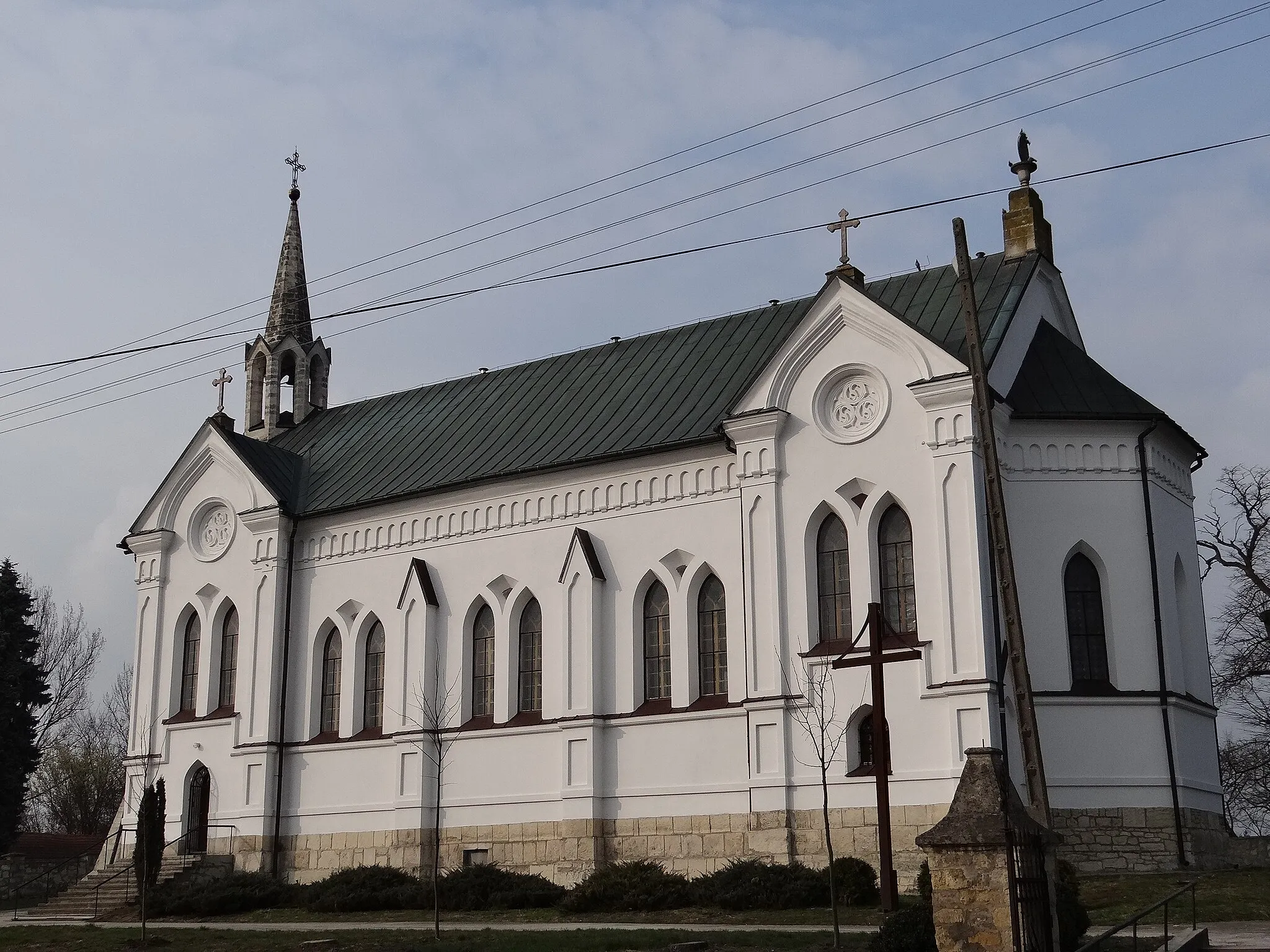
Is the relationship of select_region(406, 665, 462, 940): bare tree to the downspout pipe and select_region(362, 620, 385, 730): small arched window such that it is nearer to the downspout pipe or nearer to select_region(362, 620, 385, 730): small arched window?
select_region(362, 620, 385, 730): small arched window

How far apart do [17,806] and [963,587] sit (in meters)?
30.1

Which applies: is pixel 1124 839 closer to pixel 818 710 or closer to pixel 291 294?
pixel 818 710

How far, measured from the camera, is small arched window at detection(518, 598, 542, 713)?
31.3 meters

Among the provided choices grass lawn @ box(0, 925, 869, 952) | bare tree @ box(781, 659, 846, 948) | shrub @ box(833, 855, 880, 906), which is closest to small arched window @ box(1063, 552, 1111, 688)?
bare tree @ box(781, 659, 846, 948)

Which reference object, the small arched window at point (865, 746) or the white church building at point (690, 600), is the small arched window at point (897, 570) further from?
the small arched window at point (865, 746)

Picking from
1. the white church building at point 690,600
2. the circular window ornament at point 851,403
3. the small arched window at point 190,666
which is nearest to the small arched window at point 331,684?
the white church building at point 690,600

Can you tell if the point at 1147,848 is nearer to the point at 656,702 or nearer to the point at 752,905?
the point at 752,905

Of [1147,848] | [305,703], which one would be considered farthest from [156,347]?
[1147,848]

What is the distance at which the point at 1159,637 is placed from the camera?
26.2 m

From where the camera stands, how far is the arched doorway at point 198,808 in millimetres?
34378

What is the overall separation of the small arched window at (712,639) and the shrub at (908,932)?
1266 centimetres

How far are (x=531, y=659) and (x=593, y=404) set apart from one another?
6208 mm

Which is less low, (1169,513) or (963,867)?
(1169,513)

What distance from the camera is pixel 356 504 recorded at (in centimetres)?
3419
